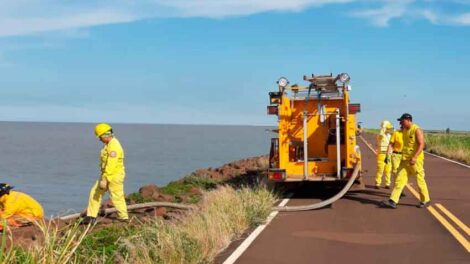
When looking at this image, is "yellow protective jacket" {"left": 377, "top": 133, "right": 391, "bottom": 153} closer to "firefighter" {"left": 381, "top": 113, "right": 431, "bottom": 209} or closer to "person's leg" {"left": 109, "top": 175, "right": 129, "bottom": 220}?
"firefighter" {"left": 381, "top": 113, "right": 431, "bottom": 209}

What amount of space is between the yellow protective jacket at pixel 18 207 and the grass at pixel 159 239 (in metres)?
1.86

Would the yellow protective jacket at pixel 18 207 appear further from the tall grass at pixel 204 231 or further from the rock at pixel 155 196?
the rock at pixel 155 196

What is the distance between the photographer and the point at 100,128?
37.5ft

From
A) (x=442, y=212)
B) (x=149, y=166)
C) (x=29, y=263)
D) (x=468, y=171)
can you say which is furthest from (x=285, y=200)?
(x=149, y=166)

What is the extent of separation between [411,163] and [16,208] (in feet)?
26.4

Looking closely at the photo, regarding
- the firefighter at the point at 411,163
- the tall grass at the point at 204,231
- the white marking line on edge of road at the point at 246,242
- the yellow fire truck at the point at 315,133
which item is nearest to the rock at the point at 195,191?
the yellow fire truck at the point at 315,133

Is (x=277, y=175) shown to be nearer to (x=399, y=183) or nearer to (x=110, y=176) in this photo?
(x=399, y=183)

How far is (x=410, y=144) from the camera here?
13.1m

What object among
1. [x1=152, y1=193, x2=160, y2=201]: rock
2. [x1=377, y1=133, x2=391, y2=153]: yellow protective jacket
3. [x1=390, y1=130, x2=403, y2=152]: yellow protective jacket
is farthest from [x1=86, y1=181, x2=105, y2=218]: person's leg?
[x1=377, y1=133, x2=391, y2=153]: yellow protective jacket

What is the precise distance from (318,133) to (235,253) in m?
7.53

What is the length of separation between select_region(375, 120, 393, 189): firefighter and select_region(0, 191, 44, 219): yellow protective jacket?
29.6 ft

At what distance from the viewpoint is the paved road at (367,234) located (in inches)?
330

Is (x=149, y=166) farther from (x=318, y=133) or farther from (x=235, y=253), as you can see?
(x=235, y=253)

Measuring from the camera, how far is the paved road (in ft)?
27.5
